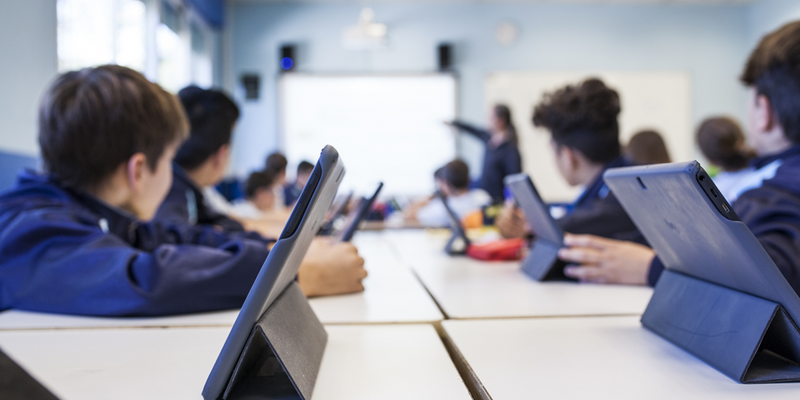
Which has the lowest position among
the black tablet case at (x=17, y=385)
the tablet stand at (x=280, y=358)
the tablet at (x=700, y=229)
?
the tablet stand at (x=280, y=358)

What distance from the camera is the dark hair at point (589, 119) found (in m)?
1.63

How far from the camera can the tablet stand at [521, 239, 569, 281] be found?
1183 millimetres

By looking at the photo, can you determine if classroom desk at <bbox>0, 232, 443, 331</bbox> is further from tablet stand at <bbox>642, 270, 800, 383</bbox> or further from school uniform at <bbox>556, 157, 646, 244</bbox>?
school uniform at <bbox>556, 157, 646, 244</bbox>

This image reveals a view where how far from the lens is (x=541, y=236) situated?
1.32 metres

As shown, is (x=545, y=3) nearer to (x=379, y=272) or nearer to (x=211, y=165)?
(x=211, y=165)

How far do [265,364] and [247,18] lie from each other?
5.76 m

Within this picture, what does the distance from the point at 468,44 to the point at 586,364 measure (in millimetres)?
5503

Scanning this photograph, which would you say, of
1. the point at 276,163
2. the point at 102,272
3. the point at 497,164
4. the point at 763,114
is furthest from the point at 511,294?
the point at 276,163

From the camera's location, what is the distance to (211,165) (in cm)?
197

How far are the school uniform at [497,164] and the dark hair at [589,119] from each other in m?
2.56

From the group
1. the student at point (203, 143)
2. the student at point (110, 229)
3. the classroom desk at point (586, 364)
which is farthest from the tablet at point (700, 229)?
the student at point (203, 143)

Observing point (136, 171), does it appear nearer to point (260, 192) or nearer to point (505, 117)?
point (260, 192)

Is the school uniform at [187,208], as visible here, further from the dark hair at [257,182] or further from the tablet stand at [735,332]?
the dark hair at [257,182]

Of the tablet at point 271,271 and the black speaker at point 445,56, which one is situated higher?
the black speaker at point 445,56
